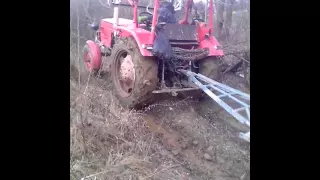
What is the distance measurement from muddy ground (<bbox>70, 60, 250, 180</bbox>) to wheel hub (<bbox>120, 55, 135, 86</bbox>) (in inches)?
15.9

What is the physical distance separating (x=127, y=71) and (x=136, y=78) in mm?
392

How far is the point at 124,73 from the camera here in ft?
14.8

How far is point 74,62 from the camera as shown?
582cm

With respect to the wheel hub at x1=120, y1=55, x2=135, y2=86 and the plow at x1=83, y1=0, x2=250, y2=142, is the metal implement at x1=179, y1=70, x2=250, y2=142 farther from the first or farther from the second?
the wheel hub at x1=120, y1=55, x2=135, y2=86

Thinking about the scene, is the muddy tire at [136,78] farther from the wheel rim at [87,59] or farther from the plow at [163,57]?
the wheel rim at [87,59]

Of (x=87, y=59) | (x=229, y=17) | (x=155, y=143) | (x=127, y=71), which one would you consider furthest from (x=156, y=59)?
(x=229, y=17)

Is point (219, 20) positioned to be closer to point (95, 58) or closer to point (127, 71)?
point (95, 58)

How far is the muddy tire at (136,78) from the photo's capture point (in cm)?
402

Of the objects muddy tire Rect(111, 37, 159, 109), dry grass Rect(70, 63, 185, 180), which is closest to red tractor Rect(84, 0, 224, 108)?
muddy tire Rect(111, 37, 159, 109)
